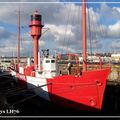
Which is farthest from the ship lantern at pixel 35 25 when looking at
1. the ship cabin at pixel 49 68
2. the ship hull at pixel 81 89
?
the ship hull at pixel 81 89

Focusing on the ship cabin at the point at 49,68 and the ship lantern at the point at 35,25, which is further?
the ship lantern at the point at 35,25

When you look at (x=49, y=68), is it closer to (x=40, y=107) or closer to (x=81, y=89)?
(x=40, y=107)

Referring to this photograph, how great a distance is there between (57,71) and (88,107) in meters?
6.18

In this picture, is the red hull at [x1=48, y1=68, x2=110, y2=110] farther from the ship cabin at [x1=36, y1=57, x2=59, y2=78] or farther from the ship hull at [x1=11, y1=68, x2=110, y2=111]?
the ship cabin at [x1=36, y1=57, x2=59, y2=78]

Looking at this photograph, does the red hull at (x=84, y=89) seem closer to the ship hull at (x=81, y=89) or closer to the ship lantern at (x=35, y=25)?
the ship hull at (x=81, y=89)

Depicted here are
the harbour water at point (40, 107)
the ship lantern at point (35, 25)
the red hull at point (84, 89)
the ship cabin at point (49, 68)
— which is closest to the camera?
the harbour water at point (40, 107)

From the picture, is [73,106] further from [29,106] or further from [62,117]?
[29,106]

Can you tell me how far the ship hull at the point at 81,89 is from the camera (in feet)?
70.4

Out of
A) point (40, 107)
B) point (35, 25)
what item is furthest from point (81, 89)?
point (35, 25)

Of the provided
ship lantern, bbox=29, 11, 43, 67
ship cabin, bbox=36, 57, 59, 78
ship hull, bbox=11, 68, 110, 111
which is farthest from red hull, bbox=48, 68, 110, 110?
ship lantern, bbox=29, 11, 43, 67

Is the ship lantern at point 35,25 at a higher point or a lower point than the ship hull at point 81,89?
higher

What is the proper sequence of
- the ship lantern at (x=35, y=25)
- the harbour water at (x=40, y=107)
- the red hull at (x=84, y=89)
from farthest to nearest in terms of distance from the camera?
the ship lantern at (x=35, y=25) → the red hull at (x=84, y=89) → the harbour water at (x=40, y=107)

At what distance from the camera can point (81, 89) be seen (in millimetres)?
22047

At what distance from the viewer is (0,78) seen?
47375mm
